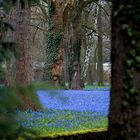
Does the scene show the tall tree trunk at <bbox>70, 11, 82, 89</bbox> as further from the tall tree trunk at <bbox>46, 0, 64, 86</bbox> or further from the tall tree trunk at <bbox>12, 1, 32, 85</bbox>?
the tall tree trunk at <bbox>12, 1, 32, 85</bbox>

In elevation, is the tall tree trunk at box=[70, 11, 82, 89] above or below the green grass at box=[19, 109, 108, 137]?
above

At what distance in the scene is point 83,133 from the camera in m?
8.02

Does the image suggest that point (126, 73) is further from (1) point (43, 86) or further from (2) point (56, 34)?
(2) point (56, 34)

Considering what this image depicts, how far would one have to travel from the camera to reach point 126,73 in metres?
3.97

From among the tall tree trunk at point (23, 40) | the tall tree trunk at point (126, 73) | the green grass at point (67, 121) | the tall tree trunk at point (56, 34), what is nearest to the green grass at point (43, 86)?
the tall tree trunk at point (126, 73)

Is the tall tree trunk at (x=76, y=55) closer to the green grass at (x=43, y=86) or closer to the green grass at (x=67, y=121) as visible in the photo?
the green grass at (x=67, y=121)

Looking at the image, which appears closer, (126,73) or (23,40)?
(126,73)

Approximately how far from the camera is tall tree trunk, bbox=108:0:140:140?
3.95m

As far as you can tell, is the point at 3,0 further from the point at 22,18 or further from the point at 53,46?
the point at 53,46

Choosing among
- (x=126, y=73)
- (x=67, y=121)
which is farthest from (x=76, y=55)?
(x=126, y=73)

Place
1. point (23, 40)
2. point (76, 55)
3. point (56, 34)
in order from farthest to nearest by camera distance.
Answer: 1. point (76, 55)
2. point (56, 34)
3. point (23, 40)

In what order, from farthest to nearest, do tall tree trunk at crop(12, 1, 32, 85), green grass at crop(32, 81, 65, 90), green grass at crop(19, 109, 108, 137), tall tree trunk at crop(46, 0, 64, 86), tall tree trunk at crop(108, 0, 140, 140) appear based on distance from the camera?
tall tree trunk at crop(46, 0, 64, 86) → tall tree trunk at crop(12, 1, 32, 85) → green grass at crop(19, 109, 108, 137) → tall tree trunk at crop(108, 0, 140, 140) → green grass at crop(32, 81, 65, 90)

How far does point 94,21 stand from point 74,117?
22556mm

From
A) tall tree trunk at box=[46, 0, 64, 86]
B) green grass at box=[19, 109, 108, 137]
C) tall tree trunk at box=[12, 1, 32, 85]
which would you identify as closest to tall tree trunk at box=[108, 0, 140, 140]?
green grass at box=[19, 109, 108, 137]
